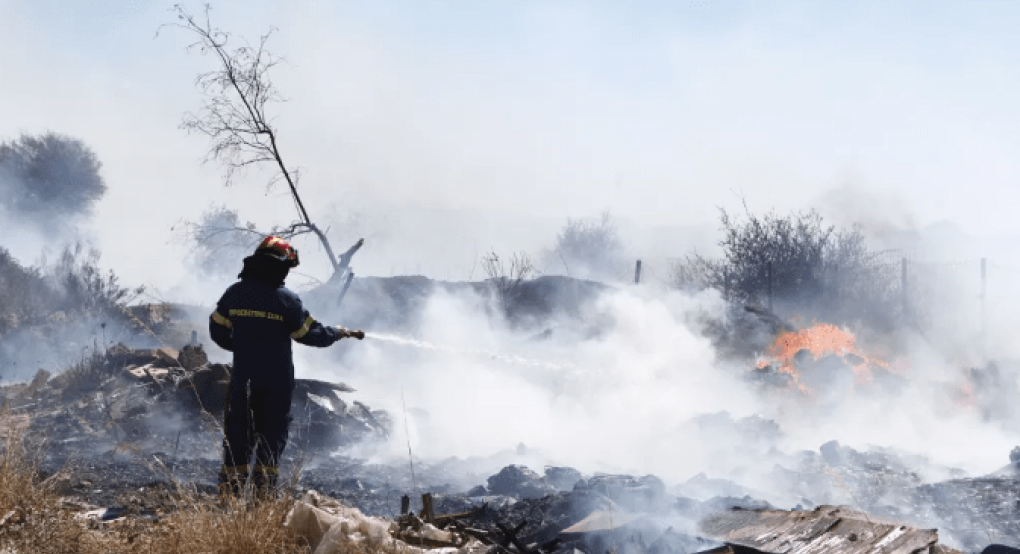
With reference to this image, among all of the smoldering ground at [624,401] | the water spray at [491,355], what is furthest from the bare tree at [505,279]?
the water spray at [491,355]

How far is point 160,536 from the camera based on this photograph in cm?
Result: 426

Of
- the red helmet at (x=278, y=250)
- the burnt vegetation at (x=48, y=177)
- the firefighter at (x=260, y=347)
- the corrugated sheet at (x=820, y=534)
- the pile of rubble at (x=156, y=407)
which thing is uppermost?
the burnt vegetation at (x=48, y=177)

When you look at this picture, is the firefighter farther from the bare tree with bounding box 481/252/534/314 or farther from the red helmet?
the bare tree with bounding box 481/252/534/314

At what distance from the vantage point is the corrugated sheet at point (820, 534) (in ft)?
15.0

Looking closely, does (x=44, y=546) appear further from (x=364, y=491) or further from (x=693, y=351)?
(x=693, y=351)

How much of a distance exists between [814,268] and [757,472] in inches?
639

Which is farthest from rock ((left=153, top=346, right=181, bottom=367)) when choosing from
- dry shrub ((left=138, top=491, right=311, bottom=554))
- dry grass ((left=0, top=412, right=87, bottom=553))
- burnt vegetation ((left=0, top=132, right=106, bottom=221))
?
burnt vegetation ((left=0, top=132, right=106, bottom=221))

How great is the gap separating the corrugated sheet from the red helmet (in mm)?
3307

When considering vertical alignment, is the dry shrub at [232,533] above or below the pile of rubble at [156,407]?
above

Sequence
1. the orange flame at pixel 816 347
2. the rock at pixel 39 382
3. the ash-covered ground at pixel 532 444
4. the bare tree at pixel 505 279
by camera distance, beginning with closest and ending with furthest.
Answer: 1. the ash-covered ground at pixel 532 444
2. the rock at pixel 39 382
3. the orange flame at pixel 816 347
4. the bare tree at pixel 505 279

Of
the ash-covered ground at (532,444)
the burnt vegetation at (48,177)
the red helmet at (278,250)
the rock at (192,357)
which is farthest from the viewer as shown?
the burnt vegetation at (48,177)

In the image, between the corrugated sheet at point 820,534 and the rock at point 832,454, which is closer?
the corrugated sheet at point 820,534

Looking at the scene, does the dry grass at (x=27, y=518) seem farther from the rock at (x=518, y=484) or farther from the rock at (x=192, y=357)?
the rock at (x=192, y=357)

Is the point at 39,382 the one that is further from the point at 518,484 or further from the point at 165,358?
the point at 518,484
